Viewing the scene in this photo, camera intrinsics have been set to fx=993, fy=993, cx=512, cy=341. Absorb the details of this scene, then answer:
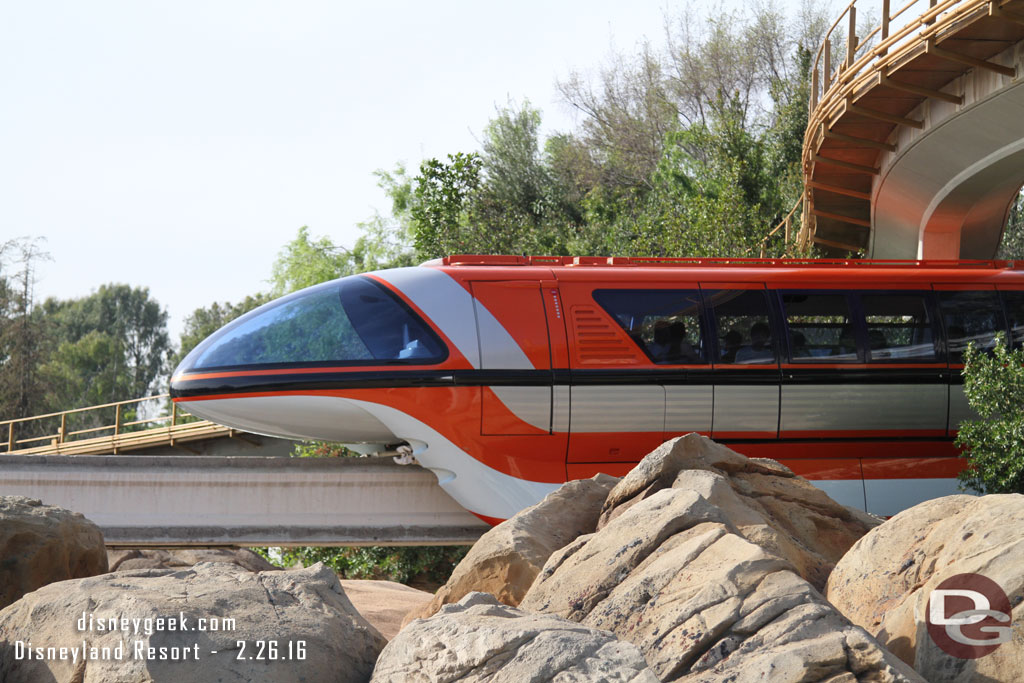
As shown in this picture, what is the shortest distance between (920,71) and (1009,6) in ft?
6.23

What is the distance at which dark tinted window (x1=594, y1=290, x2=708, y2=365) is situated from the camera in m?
10.1

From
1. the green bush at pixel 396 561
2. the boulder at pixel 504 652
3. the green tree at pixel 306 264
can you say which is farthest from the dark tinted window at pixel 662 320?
the green tree at pixel 306 264

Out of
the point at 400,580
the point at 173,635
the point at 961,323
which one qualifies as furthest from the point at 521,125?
the point at 173,635

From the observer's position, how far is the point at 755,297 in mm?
10562

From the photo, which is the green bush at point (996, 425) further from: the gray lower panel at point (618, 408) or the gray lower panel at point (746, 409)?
the gray lower panel at point (618, 408)

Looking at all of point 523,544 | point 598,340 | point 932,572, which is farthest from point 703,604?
point 598,340

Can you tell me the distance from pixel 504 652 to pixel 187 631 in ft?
5.52

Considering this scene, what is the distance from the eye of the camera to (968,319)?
1106 cm

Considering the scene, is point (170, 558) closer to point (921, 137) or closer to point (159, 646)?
point (159, 646)

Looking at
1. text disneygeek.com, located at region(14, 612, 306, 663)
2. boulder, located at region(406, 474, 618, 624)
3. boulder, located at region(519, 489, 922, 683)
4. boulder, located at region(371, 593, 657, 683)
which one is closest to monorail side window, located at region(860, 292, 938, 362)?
boulder, located at region(406, 474, 618, 624)

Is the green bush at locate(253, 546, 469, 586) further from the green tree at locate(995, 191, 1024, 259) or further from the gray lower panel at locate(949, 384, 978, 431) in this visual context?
the green tree at locate(995, 191, 1024, 259)

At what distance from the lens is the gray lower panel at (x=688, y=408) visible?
10.1 meters

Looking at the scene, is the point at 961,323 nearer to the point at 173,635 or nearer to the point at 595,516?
the point at 595,516

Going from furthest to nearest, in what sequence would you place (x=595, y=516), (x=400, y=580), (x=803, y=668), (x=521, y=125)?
(x=521, y=125), (x=400, y=580), (x=595, y=516), (x=803, y=668)
